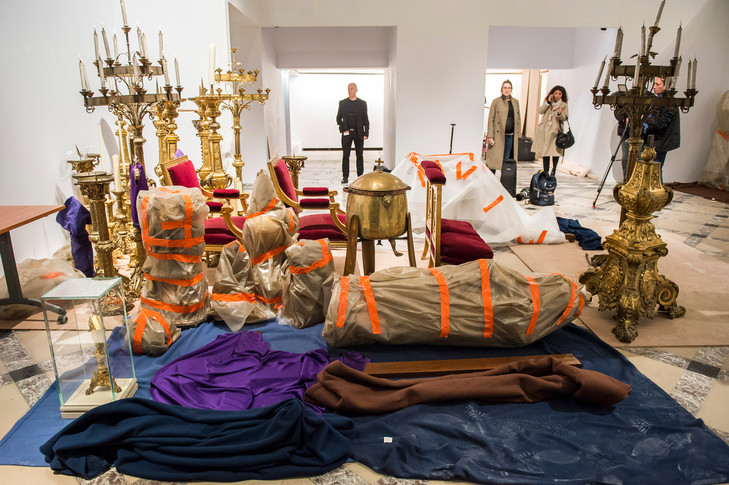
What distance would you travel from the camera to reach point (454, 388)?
2.70 meters

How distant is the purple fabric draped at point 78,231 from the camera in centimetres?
412

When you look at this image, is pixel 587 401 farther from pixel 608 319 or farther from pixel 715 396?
pixel 608 319

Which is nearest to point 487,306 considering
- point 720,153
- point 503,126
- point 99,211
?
point 99,211

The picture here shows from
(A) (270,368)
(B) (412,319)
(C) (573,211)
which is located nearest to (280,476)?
(A) (270,368)

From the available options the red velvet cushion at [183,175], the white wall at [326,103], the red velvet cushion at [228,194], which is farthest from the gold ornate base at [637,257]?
the white wall at [326,103]

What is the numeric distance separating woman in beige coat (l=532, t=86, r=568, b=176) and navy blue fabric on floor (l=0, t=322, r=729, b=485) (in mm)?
5680

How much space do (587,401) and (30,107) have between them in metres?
4.35

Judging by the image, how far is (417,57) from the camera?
8.98 m

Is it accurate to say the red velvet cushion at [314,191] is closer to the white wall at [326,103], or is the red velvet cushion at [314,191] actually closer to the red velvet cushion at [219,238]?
the red velvet cushion at [219,238]

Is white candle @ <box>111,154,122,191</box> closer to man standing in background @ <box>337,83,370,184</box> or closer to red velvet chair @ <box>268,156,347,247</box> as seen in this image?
red velvet chair @ <box>268,156,347,247</box>

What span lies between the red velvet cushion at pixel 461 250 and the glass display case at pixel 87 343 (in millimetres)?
2209

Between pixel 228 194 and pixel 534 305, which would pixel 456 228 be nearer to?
pixel 534 305

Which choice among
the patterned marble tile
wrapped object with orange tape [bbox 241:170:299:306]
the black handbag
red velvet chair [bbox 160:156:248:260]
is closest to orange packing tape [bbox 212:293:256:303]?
wrapped object with orange tape [bbox 241:170:299:306]

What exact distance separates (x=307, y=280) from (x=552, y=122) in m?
5.81
